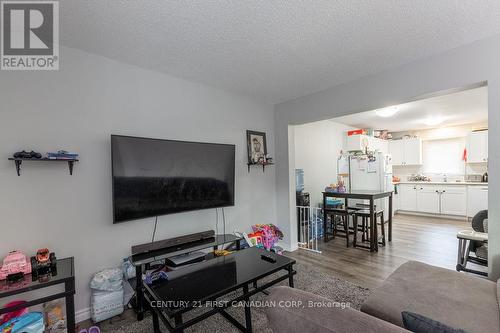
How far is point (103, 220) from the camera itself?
217cm

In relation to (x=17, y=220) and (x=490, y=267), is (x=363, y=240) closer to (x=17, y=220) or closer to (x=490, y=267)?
(x=490, y=267)

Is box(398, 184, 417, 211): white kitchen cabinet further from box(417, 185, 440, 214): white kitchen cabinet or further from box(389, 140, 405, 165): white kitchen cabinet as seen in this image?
box(389, 140, 405, 165): white kitchen cabinet

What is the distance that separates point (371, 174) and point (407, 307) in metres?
3.88

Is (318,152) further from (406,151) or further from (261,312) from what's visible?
(261,312)

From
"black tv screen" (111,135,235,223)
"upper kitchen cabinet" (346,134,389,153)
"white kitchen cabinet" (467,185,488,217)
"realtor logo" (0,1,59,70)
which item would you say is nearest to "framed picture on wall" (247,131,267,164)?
"black tv screen" (111,135,235,223)

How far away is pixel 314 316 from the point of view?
91 centimetres

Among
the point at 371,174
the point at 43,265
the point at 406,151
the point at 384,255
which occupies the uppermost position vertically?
the point at 406,151

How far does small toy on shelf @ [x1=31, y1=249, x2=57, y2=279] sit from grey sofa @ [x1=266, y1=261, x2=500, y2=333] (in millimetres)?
1685

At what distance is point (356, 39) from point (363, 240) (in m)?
3.25

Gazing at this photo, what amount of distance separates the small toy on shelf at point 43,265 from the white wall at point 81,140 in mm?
261

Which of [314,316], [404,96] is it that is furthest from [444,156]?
[314,316]

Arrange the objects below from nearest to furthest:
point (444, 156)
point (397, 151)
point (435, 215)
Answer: point (435, 215) < point (444, 156) < point (397, 151)

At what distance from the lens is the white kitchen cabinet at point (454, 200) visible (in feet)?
17.9

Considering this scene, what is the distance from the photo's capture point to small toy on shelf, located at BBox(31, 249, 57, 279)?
1638 millimetres
